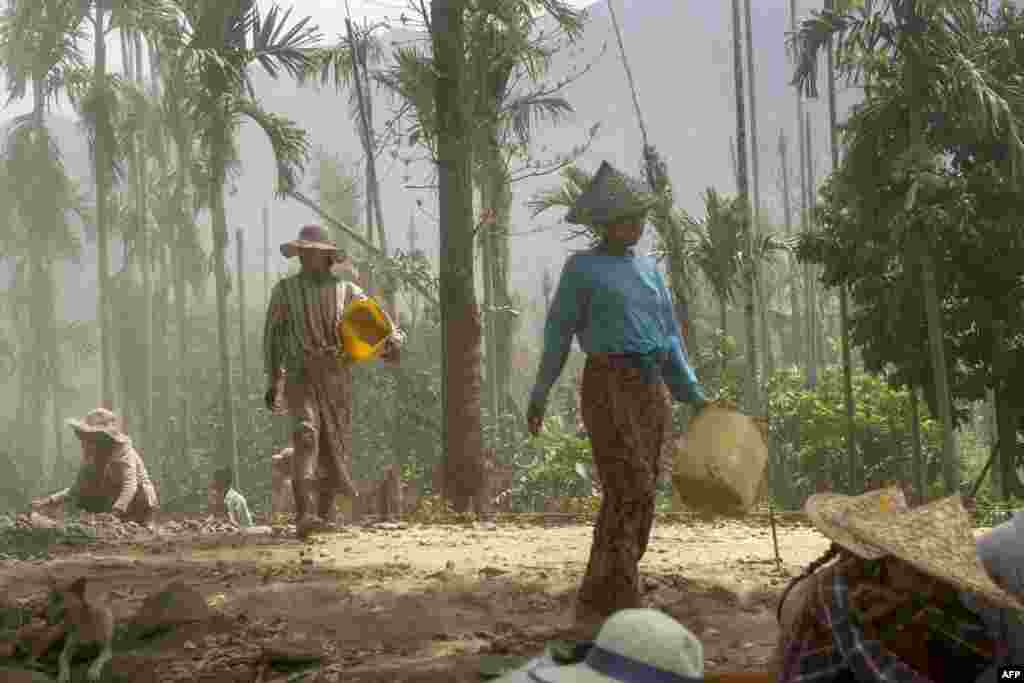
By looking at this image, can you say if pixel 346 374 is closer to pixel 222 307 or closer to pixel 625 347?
pixel 625 347

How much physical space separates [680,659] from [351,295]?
21.7 ft

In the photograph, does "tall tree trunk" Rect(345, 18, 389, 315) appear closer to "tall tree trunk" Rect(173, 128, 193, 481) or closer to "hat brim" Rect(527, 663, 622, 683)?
"tall tree trunk" Rect(173, 128, 193, 481)

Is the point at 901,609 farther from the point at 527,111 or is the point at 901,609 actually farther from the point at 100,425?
the point at 527,111

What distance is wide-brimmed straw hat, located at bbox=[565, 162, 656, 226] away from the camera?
5.47 m

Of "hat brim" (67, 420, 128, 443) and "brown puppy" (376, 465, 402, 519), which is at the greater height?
"hat brim" (67, 420, 128, 443)

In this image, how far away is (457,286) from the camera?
1102cm

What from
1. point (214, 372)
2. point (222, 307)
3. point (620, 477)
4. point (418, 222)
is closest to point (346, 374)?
point (620, 477)

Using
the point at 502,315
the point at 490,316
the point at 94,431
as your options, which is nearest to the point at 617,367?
the point at 94,431

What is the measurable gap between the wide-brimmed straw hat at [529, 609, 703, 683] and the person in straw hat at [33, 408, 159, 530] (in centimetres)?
837

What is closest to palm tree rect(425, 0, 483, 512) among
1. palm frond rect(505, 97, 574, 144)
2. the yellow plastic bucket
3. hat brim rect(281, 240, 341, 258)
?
the yellow plastic bucket

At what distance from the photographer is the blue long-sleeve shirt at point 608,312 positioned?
5441mm

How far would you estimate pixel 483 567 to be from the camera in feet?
22.8

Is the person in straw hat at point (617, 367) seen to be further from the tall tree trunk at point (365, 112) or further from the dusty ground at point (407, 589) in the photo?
the tall tree trunk at point (365, 112)

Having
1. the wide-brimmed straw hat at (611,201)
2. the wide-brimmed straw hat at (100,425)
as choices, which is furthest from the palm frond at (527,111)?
the wide-brimmed straw hat at (611,201)
